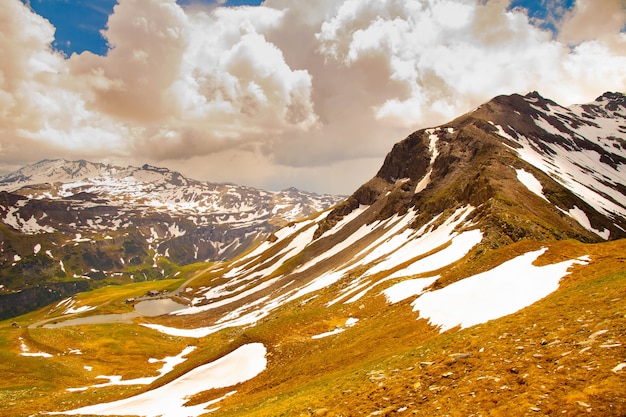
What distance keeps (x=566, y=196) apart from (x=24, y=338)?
136 m

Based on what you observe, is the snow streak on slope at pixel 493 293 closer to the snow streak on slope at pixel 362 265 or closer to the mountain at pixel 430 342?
the mountain at pixel 430 342

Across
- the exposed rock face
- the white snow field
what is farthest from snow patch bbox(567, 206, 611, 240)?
the white snow field

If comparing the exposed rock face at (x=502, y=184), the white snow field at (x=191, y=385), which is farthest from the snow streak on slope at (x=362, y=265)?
the white snow field at (x=191, y=385)

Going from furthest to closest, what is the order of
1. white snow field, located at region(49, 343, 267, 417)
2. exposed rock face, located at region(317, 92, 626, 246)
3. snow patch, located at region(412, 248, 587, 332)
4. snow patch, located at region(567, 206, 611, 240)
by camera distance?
snow patch, located at region(567, 206, 611, 240), exposed rock face, located at region(317, 92, 626, 246), white snow field, located at region(49, 343, 267, 417), snow patch, located at region(412, 248, 587, 332)

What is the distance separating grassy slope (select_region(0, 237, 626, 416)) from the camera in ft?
37.6

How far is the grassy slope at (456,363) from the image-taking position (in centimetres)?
1145

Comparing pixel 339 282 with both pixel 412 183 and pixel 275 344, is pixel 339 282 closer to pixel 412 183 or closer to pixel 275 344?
pixel 275 344

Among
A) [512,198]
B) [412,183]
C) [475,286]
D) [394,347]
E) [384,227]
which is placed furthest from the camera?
[412,183]

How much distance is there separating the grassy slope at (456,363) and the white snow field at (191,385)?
6.03 feet

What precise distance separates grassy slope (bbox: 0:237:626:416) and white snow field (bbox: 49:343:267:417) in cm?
184

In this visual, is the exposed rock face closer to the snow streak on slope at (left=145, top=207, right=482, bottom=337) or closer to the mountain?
the mountain

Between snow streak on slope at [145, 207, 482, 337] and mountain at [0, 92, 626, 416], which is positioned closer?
mountain at [0, 92, 626, 416]

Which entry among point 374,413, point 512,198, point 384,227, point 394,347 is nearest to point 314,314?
point 394,347

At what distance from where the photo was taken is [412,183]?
159125 millimetres
